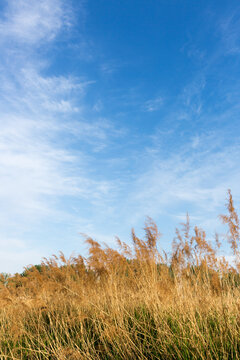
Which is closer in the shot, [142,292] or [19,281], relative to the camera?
[142,292]

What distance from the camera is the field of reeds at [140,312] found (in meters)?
3.34

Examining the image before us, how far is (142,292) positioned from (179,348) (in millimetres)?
1945

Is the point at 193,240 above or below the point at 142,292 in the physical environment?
above

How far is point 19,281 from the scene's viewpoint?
10.8 meters

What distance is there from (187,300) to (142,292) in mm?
1126

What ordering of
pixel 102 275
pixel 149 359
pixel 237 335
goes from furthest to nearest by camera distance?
pixel 102 275 < pixel 149 359 < pixel 237 335

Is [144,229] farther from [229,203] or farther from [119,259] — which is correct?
[229,203]

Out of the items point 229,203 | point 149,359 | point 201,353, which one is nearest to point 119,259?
point 229,203

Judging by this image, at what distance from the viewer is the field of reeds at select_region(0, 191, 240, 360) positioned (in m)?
3.34

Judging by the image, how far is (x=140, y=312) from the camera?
15.0 feet

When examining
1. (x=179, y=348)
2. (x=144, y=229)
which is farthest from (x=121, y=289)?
(x=179, y=348)

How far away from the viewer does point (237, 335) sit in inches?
127

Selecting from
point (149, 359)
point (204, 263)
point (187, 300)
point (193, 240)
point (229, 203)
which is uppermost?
point (229, 203)

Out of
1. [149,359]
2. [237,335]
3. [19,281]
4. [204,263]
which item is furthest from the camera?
[19,281]
